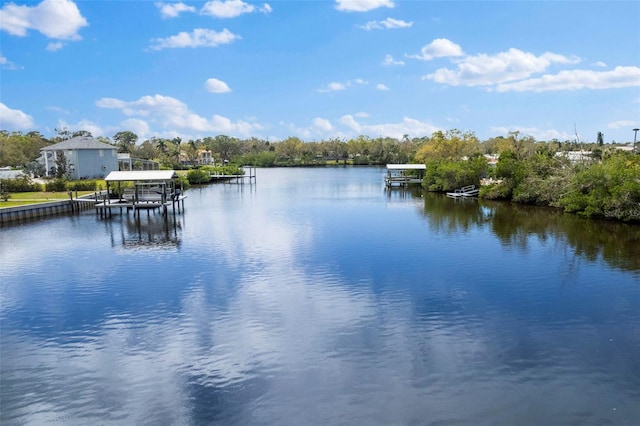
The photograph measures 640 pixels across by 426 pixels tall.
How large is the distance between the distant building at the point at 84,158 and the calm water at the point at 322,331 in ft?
120

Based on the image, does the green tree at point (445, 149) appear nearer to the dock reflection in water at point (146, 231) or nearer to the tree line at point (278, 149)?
the tree line at point (278, 149)

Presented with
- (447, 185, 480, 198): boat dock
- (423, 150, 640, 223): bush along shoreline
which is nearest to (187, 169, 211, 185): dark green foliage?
(423, 150, 640, 223): bush along shoreline

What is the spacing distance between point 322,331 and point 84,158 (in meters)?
56.3

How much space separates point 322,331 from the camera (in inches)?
543

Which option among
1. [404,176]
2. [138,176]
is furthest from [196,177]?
[138,176]

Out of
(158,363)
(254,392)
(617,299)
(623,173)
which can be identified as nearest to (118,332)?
(158,363)

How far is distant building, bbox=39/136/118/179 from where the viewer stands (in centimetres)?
5994

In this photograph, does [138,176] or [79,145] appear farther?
[79,145]

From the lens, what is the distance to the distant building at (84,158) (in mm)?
59938

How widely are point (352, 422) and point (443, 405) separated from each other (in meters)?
2.07

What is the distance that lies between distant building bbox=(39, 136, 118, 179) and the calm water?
120 feet

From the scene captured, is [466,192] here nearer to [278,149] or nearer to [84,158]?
[84,158]

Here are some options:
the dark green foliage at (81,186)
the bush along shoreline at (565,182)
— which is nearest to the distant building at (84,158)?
the dark green foliage at (81,186)

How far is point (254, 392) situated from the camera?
10812 mm
